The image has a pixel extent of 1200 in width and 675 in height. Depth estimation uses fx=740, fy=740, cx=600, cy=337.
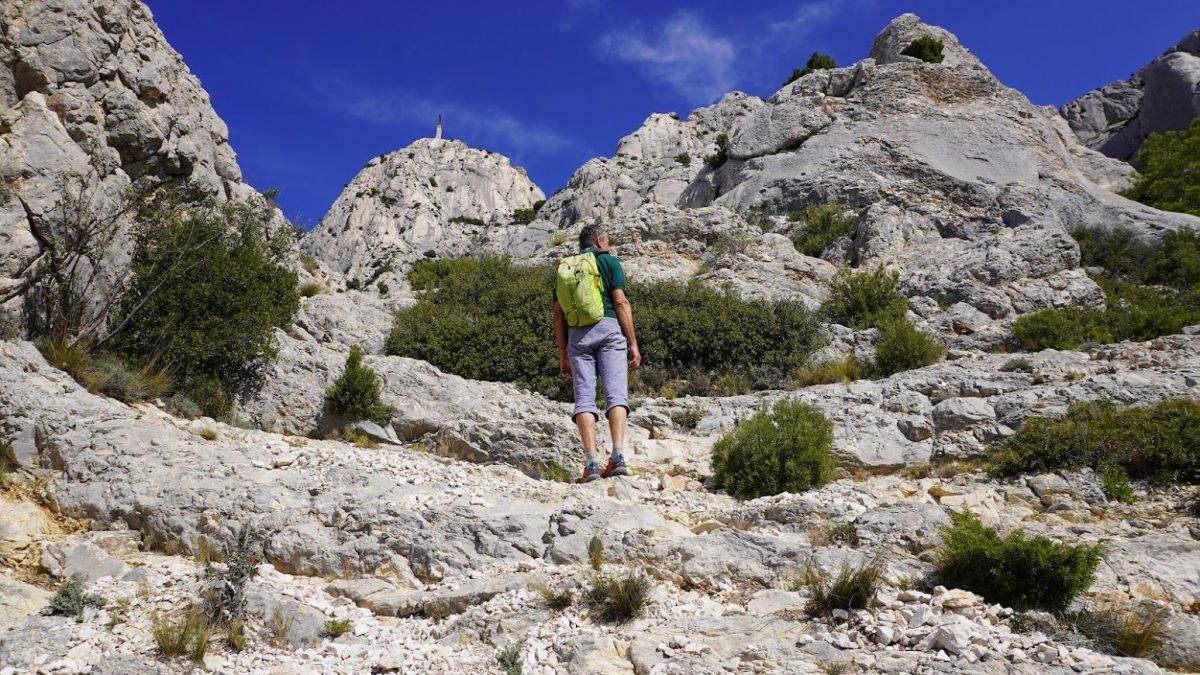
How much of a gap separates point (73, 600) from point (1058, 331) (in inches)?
531

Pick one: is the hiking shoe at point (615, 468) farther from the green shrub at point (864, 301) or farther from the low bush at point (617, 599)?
the green shrub at point (864, 301)

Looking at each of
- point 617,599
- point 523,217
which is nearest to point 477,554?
point 617,599

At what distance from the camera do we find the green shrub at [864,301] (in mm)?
14641

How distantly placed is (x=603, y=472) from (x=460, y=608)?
2.44 m

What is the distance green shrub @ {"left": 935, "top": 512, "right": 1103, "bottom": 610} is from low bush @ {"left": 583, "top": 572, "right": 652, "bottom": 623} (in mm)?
1903

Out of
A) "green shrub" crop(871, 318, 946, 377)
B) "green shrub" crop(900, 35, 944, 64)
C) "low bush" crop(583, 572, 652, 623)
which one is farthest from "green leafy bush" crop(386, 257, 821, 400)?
"green shrub" crop(900, 35, 944, 64)

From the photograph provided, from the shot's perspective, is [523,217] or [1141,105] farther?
[1141,105]

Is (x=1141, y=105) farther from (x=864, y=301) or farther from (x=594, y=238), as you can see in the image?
(x=594, y=238)

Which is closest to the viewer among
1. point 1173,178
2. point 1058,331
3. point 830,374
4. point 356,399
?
point 356,399

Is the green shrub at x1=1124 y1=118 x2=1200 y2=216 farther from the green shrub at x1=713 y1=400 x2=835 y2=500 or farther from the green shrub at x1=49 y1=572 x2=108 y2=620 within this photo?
the green shrub at x1=49 y1=572 x2=108 y2=620

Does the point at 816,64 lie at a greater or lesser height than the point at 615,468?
greater

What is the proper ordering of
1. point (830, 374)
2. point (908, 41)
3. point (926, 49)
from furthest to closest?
point (908, 41)
point (926, 49)
point (830, 374)

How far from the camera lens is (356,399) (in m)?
8.99

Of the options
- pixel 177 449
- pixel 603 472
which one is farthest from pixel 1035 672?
pixel 177 449
